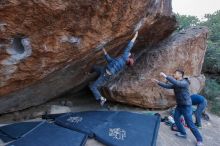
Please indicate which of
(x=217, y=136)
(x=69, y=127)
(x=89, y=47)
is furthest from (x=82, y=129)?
(x=217, y=136)

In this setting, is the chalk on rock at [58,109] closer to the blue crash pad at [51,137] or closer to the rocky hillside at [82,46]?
the rocky hillside at [82,46]

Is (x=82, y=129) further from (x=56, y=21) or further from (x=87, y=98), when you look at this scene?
(x=87, y=98)

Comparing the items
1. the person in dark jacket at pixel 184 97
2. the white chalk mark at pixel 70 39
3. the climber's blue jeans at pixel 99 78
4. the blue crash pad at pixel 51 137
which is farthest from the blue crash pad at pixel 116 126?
the white chalk mark at pixel 70 39

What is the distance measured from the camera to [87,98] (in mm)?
8945

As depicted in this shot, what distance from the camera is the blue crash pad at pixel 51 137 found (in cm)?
534

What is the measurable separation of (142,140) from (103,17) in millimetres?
2696

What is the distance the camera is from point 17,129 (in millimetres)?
5988

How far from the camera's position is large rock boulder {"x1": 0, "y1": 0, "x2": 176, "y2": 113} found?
462 centimetres

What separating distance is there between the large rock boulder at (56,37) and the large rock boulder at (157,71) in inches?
38.9

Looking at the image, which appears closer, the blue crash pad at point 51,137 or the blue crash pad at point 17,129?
the blue crash pad at point 51,137

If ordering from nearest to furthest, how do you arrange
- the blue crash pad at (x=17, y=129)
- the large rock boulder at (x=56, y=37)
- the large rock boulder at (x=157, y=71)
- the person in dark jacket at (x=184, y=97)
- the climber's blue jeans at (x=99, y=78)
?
1. the large rock boulder at (x=56, y=37)
2. the blue crash pad at (x=17, y=129)
3. the person in dark jacket at (x=184, y=97)
4. the climber's blue jeans at (x=99, y=78)
5. the large rock boulder at (x=157, y=71)

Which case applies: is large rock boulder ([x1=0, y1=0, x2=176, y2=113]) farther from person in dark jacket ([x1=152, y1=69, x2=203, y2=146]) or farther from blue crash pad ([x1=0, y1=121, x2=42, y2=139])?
person in dark jacket ([x1=152, y1=69, x2=203, y2=146])

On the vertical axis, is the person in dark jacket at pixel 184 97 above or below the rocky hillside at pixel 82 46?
below

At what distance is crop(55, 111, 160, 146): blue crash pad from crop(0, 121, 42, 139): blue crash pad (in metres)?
0.63
